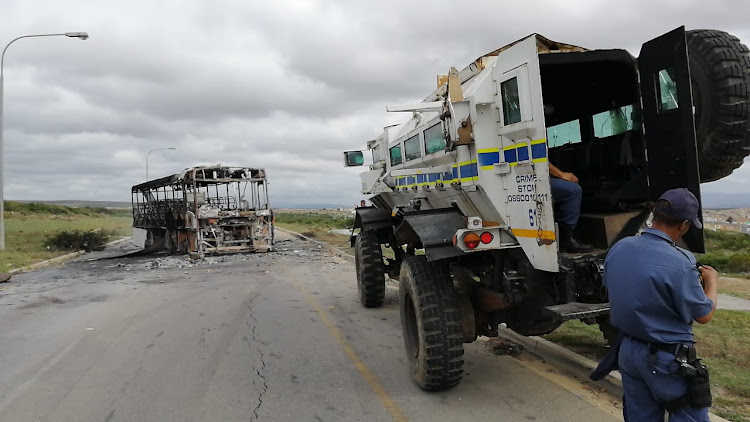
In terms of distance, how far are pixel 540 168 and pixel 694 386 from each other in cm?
183

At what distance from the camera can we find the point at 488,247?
434 centimetres

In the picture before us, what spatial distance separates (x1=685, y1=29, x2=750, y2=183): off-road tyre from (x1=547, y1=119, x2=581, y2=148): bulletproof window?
189 centimetres

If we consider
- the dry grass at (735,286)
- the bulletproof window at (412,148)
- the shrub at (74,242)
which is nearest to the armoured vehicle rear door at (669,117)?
the bulletproof window at (412,148)

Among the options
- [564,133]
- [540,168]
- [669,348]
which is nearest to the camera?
[669,348]

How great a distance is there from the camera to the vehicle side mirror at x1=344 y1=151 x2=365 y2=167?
9.73 metres

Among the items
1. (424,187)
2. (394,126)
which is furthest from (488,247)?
(394,126)

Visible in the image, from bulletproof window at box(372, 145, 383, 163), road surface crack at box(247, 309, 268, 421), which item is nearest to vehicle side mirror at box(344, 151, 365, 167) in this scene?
bulletproof window at box(372, 145, 383, 163)

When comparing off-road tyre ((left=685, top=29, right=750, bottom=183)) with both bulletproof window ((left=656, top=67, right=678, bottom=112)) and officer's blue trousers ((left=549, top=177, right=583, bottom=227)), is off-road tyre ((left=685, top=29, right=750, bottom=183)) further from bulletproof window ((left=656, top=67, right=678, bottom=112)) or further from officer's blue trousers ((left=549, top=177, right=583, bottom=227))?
officer's blue trousers ((left=549, top=177, right=583, bottom=227))

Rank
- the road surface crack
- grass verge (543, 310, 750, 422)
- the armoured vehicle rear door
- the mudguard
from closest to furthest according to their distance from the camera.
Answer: the armoured vehicle rear door → grass verge (543, 310, 750, 422) → the mudguard → the road surface crack

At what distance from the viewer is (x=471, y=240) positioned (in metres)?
4.38

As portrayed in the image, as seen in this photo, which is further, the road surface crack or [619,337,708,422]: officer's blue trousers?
the road surface crack

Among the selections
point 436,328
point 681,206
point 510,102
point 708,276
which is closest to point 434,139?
point 510,102

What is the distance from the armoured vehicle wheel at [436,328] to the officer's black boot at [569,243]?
1.05m

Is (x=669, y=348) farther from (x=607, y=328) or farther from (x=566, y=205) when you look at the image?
(x=607, y=328)
